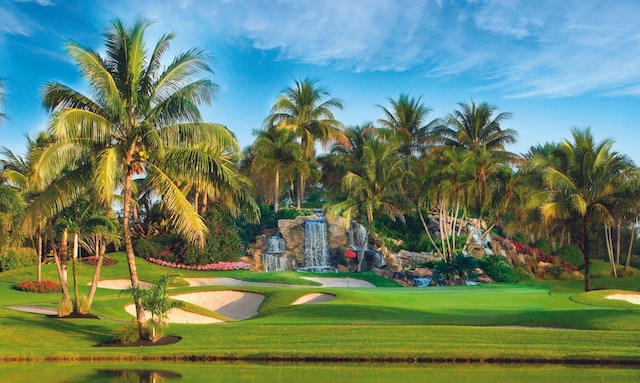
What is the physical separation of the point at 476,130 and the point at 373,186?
1962cm

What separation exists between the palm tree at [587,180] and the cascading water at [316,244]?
20899 millimetres

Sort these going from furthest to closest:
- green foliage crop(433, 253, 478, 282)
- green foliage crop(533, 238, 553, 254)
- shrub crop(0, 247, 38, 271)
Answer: green foliage crop(533, 238, 553, 254), shrub crop(0, 247, 38, 271), green foliage crop(433, 253, 478, 282)

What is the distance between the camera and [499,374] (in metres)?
14.5

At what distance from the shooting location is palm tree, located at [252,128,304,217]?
58.4 m

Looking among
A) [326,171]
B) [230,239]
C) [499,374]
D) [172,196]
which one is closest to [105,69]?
[172,196]

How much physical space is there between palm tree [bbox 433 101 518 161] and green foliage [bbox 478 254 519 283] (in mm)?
16404

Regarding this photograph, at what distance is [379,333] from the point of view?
1981 centimetres

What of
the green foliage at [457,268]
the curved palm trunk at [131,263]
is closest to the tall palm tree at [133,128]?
the curved palm trunk at [131,263]

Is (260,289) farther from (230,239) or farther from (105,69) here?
(230,239)

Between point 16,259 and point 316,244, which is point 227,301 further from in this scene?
point 316,244

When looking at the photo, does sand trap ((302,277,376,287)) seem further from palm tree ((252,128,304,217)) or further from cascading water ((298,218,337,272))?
palm tree ((252,128,304,217))

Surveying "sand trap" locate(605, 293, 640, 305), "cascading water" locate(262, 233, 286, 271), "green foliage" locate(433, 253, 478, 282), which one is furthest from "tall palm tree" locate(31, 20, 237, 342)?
"cascading water" locate(262, 233, 286, 271)

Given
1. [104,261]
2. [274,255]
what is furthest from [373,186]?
[104,261]

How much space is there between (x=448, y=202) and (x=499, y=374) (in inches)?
1631
